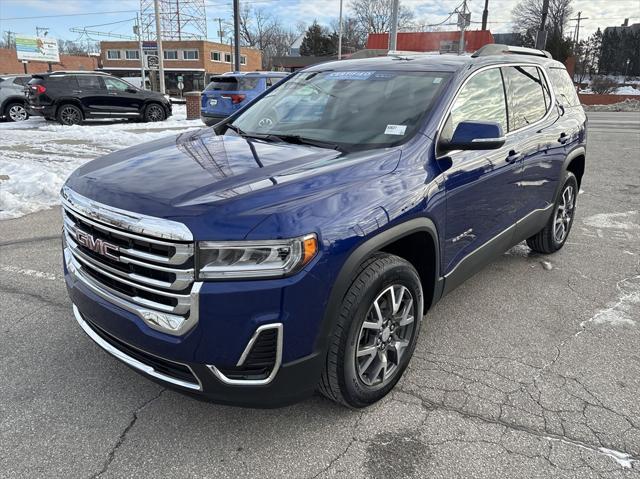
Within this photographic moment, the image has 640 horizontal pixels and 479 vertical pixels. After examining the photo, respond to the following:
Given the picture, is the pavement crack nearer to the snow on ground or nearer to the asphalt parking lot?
the asphalt parking lot

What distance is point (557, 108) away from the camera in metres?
4.67

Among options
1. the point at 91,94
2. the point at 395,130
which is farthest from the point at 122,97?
the point at 395,130

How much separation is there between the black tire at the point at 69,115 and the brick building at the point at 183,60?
46107 mm

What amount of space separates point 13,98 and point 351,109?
56.7ft

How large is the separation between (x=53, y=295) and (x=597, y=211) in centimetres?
668

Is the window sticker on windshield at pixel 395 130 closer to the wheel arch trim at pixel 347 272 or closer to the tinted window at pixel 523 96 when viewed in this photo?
the wheel arch trim at pixel 347 272

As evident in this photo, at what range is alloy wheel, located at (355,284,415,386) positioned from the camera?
2.62 meters

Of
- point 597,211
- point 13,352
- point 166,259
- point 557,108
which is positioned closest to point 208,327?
point 166,259

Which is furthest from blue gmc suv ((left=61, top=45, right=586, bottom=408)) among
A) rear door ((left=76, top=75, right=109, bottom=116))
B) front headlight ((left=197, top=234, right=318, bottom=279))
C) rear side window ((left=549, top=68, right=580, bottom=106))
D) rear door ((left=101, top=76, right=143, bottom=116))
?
rear door ((left=101, top=76, right=143, bottom=116))

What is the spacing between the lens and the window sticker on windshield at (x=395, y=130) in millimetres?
3066

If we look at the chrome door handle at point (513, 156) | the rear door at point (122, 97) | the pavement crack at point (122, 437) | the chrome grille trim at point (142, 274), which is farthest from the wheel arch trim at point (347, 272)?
the rear door at point (122, 97)

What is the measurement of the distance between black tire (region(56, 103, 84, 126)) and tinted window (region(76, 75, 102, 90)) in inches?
27.4

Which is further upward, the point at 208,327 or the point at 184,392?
the point at 208,327

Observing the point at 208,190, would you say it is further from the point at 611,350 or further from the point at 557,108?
the point at 557,108
